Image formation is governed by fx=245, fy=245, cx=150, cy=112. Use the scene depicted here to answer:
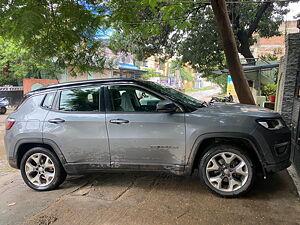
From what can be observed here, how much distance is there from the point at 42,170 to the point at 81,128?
1.06 metres

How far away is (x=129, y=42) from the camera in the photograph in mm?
12430

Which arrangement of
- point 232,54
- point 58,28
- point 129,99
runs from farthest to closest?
1. point 232,54
2. point 58,28
3. point 129,99

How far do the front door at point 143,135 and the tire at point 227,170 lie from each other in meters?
0.38

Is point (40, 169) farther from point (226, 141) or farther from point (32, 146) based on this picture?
point (226, 141)

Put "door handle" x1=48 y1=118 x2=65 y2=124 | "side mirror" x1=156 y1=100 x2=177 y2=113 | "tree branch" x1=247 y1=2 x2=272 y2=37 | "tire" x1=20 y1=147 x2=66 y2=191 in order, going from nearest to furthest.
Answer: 1. "side mirror" x1=156 y1=100 x2=177 y2=113
2. "door handle" x1=48 y1=118 x2=65 y2=124
3. "tire" x1=20 y1=147 x2=66 y2=191
4. "tree branch" x1=247 y1=2 x2=272 y2=37

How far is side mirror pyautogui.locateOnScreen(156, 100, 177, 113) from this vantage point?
341 centimetres

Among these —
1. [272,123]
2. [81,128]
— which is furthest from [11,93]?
[272,123]

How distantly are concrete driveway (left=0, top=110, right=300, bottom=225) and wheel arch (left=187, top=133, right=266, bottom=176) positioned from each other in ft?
1.48

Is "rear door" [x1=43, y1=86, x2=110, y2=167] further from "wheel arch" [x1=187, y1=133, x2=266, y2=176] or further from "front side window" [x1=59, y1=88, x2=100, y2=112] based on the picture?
"wheel arch" [x1=187, y1=133, x2=266, y2=176]

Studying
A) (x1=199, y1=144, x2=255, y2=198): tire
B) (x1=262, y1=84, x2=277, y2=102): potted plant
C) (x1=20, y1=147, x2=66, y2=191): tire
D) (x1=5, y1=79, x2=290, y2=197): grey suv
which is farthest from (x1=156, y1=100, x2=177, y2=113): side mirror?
(x1=262, y1=84, x2=277, y2=102): potted plant

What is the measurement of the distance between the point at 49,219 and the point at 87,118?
147 centimetres

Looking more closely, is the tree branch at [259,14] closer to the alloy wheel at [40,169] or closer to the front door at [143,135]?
the front door at [143,135]

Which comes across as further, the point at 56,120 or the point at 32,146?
the point at 32,146

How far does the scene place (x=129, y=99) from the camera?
3.99 metres
